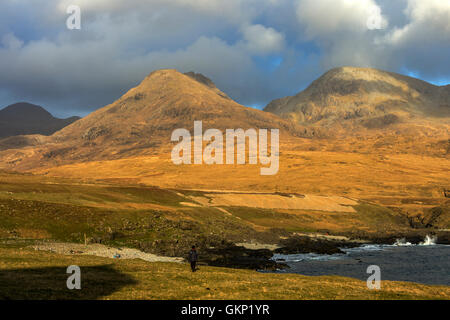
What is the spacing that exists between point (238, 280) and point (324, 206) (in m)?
112

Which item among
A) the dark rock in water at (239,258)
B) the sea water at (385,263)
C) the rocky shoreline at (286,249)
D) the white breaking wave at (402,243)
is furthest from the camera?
the white breaking wave at (402,243)

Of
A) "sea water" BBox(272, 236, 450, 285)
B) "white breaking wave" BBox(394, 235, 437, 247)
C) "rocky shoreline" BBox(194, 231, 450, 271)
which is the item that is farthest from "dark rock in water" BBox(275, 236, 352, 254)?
"white breaking wave" BBox(394, 235, 437, 247)

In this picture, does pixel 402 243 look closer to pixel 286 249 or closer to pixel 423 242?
pixel 423 242

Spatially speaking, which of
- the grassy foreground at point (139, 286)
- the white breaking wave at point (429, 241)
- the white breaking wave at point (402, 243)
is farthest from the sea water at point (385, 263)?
the grassy foreground at point (139, 286)

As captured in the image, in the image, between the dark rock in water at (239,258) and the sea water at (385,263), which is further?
the dark rock in water at (239,258)

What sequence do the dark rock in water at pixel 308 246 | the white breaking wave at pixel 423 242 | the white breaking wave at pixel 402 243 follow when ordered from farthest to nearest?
the white breaking wave at pixel 423 242 → the white breaking wave at pixel 402 243 → the dark rock in water at pixel 308 246

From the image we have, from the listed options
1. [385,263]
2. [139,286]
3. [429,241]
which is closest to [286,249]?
[385,263]

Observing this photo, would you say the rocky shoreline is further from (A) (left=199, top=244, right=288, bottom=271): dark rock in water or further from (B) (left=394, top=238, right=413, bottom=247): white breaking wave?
(B) (left=394, top=238, right=413, bottom=247): white breaking wave

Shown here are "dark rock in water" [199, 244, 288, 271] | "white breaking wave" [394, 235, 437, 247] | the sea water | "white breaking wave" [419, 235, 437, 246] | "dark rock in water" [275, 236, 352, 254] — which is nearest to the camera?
the sea water

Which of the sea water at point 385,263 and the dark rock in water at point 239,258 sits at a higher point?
the dark rock in water at point 239,258

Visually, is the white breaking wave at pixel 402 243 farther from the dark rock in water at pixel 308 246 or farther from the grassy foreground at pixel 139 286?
the grassy foreground at pixel 139 286

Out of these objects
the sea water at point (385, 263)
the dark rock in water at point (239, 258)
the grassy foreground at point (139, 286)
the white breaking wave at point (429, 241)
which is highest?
the grassy foreground at point (139, 286)
